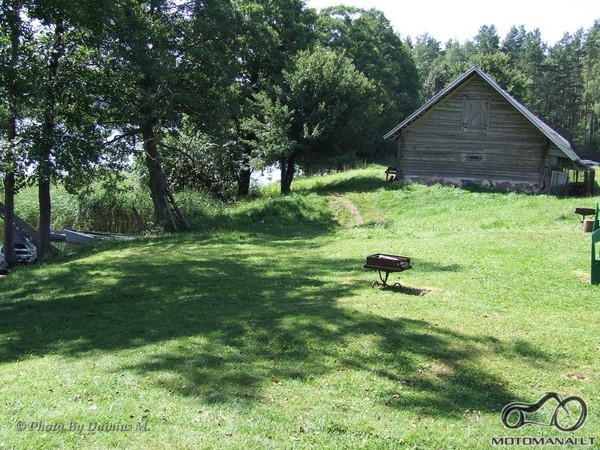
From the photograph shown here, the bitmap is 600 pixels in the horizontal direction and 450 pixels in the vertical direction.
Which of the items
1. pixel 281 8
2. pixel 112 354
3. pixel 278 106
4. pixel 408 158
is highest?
pixel 281 8

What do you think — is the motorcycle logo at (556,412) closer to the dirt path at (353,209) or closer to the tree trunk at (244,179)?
the dirt path at (353,209)

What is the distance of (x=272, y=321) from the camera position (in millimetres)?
9414

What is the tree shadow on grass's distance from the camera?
6.68m

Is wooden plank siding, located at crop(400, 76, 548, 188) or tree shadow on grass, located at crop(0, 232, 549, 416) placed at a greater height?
wooden plank siding, located at crop(400, 76, 548, 188)

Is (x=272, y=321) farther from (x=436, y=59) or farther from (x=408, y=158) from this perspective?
(x=436, y=59)

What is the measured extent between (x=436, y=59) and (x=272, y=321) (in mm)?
115545

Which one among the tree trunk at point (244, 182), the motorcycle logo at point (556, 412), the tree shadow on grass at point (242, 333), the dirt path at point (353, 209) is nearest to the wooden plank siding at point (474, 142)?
the dirt path at point (353, 209)

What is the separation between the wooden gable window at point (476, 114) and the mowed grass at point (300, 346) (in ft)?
42.3

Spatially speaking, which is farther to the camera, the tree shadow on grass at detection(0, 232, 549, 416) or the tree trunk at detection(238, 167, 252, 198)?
the tree trunk at detection(238, 167, 252, 198)

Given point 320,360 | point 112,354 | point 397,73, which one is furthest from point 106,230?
point 397,73

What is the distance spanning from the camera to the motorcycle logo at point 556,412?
553 cm

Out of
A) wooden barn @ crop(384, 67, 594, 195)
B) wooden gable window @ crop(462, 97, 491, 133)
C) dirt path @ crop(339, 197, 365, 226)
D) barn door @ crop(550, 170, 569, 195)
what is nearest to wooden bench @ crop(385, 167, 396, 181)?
wooden barn @ crop(384, 67, 594, 195)

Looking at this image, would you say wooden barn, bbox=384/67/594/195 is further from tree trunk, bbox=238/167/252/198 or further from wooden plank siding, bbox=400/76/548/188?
tree trunk, bbox=238/167/252/198

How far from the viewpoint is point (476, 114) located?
96.3ft
